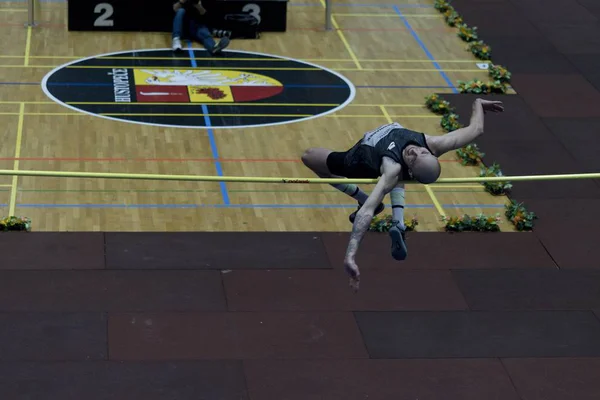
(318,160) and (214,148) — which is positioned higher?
(318,160)

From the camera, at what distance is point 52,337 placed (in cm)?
1784

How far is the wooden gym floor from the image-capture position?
21609 mm

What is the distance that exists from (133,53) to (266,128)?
5161mm

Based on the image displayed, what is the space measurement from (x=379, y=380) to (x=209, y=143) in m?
8.28

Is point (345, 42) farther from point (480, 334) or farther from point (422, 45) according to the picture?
point (480, 334)

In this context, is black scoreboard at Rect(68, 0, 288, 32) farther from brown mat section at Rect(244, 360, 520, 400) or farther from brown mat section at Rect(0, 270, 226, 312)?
brown mat section at Rect(244, 360, 520, 400)

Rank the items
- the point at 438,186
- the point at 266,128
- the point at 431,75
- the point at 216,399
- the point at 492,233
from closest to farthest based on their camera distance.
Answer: the point at 216,399, the point at 492,233, the point at 438,186, the point at 266,128, the point at 431,75

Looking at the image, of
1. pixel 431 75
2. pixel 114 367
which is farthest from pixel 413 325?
pixel 431 75

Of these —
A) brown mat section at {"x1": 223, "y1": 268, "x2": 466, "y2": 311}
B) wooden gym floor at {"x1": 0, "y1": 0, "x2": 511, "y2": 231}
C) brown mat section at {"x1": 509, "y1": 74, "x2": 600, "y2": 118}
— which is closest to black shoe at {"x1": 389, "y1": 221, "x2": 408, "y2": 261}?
brown mat section at {"x1": 223, "y1": 268, "x2": 466, "y2": 311}

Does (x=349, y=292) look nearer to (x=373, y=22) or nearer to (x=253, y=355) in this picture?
(x=253, y=355)

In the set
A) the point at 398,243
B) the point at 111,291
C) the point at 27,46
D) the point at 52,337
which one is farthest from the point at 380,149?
the point at 27,46

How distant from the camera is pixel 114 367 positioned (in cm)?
1711

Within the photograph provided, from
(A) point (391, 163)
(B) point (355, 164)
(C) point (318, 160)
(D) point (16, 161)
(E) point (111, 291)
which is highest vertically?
(A) point (391, 163)

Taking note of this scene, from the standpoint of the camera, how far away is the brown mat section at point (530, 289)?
19.5 metres
